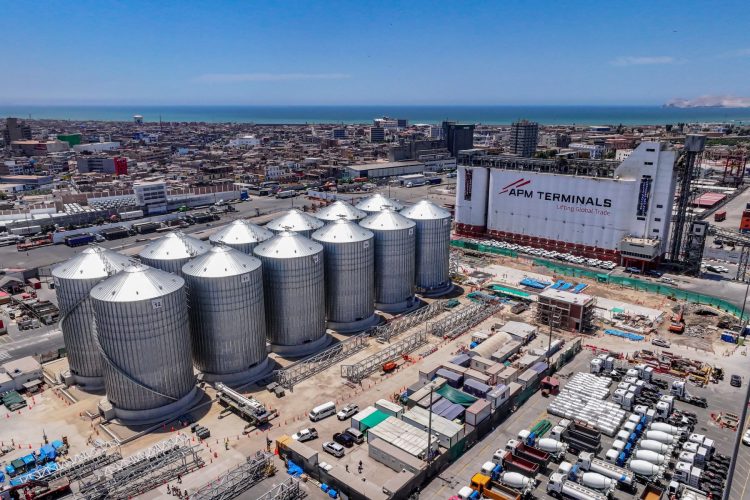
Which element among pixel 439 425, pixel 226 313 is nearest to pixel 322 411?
pixel 439 425

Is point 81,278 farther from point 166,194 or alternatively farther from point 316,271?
point 166,194

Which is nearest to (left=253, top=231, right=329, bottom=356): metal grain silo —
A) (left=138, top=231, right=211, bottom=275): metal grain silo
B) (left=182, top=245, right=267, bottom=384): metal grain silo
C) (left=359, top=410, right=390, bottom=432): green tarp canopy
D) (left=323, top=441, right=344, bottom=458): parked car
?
(left=182, top=245, right=267, bottom=384): metal grain silo

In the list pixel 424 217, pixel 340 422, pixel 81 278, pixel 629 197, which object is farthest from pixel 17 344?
pixel 629 197

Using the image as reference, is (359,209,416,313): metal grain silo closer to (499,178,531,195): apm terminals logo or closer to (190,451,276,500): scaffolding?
(190,451,276,500): scaffolding

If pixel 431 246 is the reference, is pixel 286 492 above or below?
below

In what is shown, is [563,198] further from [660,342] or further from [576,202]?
[660,342]
